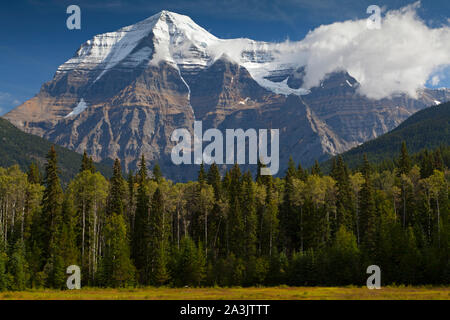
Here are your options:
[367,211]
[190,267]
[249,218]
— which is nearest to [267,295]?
[190,267]

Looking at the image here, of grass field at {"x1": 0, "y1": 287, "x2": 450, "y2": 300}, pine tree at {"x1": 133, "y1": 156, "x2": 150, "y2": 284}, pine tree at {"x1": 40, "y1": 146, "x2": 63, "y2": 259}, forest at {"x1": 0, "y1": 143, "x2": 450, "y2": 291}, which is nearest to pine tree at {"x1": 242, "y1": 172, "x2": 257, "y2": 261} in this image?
forest at {"x1": 0, "y1": 143, "x2": 450, "y2": 291}

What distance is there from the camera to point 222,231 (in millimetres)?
105188

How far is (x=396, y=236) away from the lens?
284ft

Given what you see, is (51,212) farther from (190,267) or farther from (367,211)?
(367,211)

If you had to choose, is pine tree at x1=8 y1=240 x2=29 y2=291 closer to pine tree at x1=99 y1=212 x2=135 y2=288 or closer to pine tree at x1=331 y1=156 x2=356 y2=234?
pine tree at x1=99 y1=212 x2=135 y2=288

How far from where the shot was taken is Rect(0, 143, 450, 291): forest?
278ft

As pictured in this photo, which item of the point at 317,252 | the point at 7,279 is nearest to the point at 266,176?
the point at 317,252

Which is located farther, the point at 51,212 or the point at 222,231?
the point at 222,231

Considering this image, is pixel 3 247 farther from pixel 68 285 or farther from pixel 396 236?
pixel 396 236

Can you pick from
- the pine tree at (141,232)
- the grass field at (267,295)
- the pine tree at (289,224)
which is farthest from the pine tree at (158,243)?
the pine tree at (289,224)

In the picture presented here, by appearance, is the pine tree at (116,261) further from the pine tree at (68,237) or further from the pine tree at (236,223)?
the pine tree at (236,223)

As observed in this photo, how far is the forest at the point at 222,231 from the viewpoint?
278 feet
